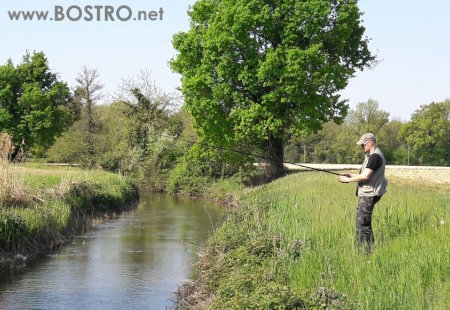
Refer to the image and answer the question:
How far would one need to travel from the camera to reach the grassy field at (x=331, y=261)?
19.5 ft

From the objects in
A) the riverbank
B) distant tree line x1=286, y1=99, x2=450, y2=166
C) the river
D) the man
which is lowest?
the river

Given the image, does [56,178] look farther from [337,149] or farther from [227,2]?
[337,149]

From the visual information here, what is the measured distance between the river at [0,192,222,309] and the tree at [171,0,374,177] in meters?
9.27

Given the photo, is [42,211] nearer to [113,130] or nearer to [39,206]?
[39,206]

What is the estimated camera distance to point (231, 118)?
3027cm

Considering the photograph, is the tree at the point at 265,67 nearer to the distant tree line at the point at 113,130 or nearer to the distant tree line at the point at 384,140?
the distant tree line at the point at 113,130

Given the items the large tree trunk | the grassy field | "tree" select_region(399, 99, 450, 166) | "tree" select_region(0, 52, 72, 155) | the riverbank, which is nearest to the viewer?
the grassy field

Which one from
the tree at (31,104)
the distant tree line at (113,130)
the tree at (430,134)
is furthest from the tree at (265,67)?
the tree at (430,134)

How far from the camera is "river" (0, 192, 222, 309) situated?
1088 cm

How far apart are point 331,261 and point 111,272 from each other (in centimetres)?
758

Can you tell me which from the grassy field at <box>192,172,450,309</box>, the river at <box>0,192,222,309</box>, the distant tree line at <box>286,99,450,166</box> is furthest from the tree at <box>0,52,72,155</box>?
the grassy field at <box>192,172,450,309</box>

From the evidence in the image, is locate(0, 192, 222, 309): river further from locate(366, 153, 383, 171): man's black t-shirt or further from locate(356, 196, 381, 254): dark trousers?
locate(366, 153, 383, 171): man's black t-shirt

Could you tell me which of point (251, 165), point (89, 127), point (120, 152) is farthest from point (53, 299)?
point (89, 127)

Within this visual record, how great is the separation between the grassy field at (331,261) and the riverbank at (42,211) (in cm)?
550
